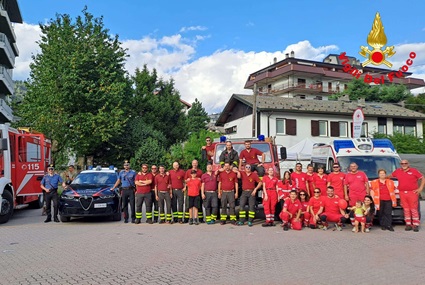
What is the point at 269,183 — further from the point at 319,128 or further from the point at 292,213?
the point at 319,128

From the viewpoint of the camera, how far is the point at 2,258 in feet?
25.2

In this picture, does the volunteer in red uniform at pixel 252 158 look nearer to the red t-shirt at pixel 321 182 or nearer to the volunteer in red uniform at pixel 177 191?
the red t-shirt at pixel 321 182

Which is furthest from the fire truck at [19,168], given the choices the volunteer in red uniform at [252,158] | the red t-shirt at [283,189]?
the red t-shirt at [283,189]

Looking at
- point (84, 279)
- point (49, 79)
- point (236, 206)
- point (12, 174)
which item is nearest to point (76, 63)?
point (49, 79)

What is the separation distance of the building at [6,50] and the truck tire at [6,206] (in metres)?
23.8

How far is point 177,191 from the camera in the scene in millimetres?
11922

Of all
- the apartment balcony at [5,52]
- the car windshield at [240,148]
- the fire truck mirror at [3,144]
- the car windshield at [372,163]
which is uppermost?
the apartment balcony at [5,52]

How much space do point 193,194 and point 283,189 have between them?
8.49 ft

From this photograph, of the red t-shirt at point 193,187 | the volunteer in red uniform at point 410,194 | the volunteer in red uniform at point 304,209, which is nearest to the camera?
the volunteer in red uniform at point 410,194

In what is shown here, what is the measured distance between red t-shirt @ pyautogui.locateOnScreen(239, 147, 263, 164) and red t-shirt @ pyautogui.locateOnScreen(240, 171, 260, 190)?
0.76m

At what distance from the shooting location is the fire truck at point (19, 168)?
12453mm

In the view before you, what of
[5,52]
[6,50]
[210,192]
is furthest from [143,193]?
[6,50]

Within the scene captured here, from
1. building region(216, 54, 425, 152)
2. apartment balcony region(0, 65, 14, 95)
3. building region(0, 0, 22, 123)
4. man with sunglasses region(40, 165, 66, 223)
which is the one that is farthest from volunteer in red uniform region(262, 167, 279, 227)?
apartment balcony region(0, 65, 14, 95)

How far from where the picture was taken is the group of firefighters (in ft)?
35.3
